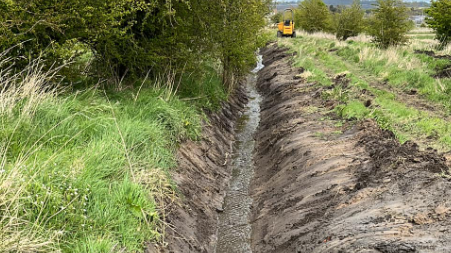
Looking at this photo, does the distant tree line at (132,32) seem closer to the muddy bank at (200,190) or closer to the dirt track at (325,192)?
the muddy bank at (200,190)

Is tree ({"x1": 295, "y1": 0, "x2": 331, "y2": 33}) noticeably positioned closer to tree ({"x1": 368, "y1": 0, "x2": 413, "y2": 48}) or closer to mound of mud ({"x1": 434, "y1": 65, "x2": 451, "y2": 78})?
tree ({"x1": 368, "y1": 0, "x2": 413, "y2": 48})

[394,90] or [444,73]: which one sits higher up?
[444,73]

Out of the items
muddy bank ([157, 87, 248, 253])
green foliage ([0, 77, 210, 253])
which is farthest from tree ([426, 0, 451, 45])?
green foliage ([0, 77, 210, 253])

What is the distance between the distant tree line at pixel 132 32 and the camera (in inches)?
241

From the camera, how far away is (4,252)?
10.1 ft

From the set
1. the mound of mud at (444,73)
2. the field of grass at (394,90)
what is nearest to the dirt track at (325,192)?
the field of grass at (394,90)

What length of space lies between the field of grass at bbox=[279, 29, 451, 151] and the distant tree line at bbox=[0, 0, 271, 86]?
3.27 m

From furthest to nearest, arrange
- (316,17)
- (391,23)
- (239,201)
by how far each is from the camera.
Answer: (316,17)
(391,23)
(239,201)

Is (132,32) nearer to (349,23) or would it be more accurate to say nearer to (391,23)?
(391,23)

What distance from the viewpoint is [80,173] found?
4277 millimetres

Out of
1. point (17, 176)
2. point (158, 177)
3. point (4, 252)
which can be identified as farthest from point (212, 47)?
point (4, 252)

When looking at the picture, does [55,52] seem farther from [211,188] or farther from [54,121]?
[211,188]

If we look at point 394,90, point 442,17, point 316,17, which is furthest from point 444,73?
point 316,17

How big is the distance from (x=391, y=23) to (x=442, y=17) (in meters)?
2.30
